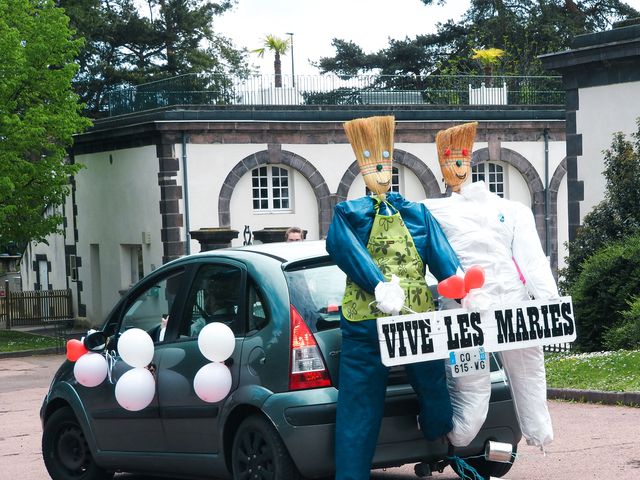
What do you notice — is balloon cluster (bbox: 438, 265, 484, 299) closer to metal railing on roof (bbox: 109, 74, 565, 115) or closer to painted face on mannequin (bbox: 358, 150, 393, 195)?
painted face on mannequin (bbox: 358, 150, 393, 195)

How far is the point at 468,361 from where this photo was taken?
7.07 metres

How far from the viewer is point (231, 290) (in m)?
7.86

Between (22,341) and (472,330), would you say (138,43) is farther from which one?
(472,330)

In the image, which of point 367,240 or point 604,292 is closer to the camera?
point 367,240

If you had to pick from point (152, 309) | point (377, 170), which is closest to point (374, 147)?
point (377, 170)

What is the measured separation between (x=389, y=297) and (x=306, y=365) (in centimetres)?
72

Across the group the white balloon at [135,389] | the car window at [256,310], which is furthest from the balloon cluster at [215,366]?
the white balloon at [135,389]

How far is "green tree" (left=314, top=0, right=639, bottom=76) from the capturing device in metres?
54.4

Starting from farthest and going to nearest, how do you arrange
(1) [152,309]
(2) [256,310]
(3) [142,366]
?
1. (1) [152,309]
2. (3) [142,366]
3. (2) [256,310]

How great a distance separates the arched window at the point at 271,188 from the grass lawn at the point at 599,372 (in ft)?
59.4

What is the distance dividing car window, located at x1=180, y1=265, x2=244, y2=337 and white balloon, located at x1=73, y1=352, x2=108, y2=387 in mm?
717

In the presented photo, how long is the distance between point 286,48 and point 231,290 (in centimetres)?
3272

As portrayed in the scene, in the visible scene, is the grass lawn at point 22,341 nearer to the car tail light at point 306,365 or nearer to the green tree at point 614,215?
the green tree at point 614,215

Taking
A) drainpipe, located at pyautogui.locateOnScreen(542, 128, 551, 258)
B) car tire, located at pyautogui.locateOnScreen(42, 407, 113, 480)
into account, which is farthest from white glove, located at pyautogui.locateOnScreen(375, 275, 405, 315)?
drainpipe, located at pyautogui.locateOnScreen(542, 128, 551, 258)
